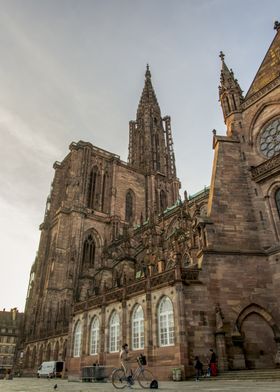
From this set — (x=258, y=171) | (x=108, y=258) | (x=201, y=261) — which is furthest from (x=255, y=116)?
(x=108, y=258)

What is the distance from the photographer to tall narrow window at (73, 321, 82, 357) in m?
23.4

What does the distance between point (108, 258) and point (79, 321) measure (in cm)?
1669

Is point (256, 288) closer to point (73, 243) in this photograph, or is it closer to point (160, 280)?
point (160, 280)

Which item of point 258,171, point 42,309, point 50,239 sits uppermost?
point 50,239

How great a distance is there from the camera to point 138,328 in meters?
18.2

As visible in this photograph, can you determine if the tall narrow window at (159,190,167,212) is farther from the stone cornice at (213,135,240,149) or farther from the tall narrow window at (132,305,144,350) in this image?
the tall narrow window at (132,305,144,350)

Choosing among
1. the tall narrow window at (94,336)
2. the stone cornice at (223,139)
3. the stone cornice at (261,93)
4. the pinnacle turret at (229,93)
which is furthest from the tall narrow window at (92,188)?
the stone cornice at (261,93)

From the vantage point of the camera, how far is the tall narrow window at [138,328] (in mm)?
17727

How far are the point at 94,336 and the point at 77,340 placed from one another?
269 cm

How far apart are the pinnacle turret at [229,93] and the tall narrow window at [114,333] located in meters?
15.5

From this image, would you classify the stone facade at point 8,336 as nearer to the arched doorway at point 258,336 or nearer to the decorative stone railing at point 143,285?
the decorative stone railing at point 143,285

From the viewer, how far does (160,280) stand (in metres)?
17.4

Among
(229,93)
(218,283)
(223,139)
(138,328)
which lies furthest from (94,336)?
(229,93)

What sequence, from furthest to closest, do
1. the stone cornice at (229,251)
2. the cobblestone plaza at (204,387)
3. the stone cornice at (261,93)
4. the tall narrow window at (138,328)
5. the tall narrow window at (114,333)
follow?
the stone cornice at (261,93) → the tall narrow window at (114,333) → the tall narrow window at (138,328) → the stone cornice at (229,251) → the cobblestone plaza at (204,387)
